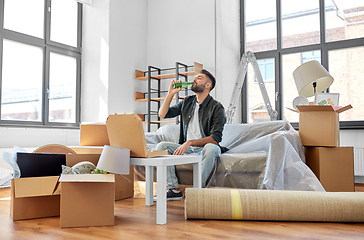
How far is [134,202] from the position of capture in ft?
7.29

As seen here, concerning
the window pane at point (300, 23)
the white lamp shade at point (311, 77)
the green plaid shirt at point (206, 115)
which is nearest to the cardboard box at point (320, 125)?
the white lamp shade at point (311, 77)

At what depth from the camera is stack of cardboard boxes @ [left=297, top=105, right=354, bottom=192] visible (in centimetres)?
229

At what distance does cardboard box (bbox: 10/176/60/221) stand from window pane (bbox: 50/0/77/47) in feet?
9.60

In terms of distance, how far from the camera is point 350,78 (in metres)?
3.94

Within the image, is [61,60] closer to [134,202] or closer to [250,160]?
[134,202]

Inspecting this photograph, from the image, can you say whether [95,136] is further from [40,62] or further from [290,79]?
[290,79]

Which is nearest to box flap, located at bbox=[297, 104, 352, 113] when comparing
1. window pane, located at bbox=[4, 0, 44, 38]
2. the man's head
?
the man's head

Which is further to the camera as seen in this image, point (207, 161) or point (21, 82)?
point (21, 82)

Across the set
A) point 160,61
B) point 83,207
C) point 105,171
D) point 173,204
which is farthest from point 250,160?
point 160,61

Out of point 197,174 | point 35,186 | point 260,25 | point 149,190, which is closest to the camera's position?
point 35,186

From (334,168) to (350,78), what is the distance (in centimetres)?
205

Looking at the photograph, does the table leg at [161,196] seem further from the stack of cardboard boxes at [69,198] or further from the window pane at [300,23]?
the window pane at [300,23]

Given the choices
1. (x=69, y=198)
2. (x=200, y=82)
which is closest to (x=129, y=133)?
(x=69, y=198)

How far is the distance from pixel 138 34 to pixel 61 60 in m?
1.20
